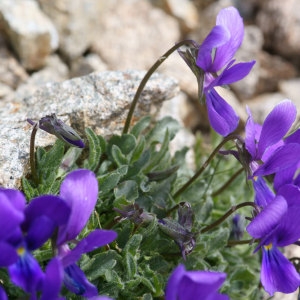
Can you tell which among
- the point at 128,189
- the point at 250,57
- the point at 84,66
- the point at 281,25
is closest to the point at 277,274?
the point at 128,189

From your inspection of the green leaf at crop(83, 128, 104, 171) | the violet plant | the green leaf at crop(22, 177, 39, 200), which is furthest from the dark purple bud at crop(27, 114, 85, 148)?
the green leaf at crop(83, 128, 104, 171)

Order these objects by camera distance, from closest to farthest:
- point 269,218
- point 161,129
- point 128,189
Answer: point 269,218 < point 128,189 < point 161,129

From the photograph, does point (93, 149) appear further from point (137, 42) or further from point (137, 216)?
point (137, 42)

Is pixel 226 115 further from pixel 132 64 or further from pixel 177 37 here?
pixel 177 37

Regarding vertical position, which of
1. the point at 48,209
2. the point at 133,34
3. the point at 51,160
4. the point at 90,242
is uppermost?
the point at 48,209

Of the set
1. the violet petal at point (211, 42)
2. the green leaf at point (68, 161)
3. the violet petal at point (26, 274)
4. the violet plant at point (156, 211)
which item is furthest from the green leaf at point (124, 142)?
the violet petal at point (26, 274)

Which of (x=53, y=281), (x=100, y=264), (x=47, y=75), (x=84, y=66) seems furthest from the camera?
(x=84, y=66)

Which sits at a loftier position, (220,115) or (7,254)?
Answer: (220,115)

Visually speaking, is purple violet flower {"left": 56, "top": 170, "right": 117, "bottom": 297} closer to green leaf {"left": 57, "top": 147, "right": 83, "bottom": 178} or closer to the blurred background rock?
green leaf {"left": 57, "top": 147, "right": 83, "bottom": 178}
